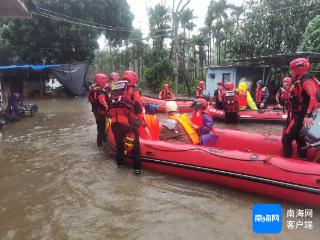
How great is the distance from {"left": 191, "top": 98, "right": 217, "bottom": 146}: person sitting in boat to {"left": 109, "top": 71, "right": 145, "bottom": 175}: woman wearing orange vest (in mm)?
817

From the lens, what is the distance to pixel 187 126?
4773 mm

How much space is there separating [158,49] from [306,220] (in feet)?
56.4

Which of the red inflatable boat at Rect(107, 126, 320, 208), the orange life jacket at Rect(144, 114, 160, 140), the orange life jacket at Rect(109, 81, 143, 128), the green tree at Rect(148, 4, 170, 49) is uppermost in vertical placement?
the green tree at Rect(148, 4, 170, 49)

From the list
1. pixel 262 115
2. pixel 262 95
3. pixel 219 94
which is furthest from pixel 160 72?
pixel 262 115

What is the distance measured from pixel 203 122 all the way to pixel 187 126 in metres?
0.25

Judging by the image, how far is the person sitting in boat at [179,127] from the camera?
472 cm

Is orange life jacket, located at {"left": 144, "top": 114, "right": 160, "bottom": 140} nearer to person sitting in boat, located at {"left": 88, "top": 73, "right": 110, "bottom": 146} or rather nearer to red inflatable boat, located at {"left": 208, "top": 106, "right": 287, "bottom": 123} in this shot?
person sitting in boat, located at {"left": 88, "top": 73, "right": 110, "bottom": 146}

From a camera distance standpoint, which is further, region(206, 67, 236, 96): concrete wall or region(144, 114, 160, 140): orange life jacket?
region(206, 67, 236, 96): concrete wall

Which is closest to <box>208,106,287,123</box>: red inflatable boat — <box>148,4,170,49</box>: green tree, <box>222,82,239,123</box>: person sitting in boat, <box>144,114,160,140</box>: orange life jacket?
<box>222,82,239,123</box>: person sitting in boat

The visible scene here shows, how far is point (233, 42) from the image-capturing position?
15.4 m

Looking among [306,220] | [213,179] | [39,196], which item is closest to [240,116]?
[213,179]

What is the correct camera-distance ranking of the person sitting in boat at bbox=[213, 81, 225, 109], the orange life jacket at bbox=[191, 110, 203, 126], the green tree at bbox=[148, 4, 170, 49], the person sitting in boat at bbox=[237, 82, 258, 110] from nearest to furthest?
the orange life jacket at bbox=[191, 110, 203, 126] < the person sitting in boat at bbox=[213, 81, 225, 109] < the person sitting in boat at bbox=[237, 82, 258, 110] < the green tree at bbox=[148, 4, 170, 49]

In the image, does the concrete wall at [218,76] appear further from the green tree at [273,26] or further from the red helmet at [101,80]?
the red helmet at [101,80]

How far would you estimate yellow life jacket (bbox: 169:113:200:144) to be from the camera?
4.70 metres
